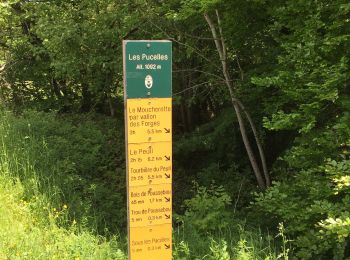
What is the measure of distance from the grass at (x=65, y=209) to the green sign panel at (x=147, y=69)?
1.69 meters

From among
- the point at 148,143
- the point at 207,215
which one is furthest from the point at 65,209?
the point at 148,143

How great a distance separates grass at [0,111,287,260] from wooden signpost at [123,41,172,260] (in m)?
1.06

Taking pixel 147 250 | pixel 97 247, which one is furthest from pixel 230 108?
pixel 147 250

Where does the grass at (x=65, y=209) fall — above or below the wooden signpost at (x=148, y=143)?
below

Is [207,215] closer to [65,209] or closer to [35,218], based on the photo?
[65,209]

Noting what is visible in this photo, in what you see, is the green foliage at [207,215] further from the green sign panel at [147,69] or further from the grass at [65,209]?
the green sign panel at [147,69]

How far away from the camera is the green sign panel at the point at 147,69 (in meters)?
2.99

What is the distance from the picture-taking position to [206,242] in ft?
15.9

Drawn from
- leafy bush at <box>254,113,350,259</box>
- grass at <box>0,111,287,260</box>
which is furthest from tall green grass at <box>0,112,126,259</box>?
leafy bush at <box>254,113,350,259</box>

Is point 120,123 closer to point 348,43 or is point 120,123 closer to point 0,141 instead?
point 0,141

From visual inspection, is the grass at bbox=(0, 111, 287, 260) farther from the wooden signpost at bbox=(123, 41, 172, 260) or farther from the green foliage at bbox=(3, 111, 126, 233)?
the wooden signpost at bbox=(123, 41, 172, 260)

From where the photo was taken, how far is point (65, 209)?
5570mm

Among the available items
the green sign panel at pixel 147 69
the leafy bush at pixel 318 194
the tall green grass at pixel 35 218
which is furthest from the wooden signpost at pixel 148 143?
the leafy bush at pixel 318 194

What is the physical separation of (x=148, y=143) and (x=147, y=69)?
1.66ft
